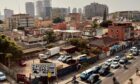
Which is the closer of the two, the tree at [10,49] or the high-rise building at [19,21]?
the tree at [10,49]

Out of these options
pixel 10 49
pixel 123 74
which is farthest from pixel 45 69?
pixel 123 74

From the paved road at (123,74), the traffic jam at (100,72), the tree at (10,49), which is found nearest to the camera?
the traffic jam at (100,72)

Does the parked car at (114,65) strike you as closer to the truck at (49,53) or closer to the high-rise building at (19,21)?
the truck at (49,53)

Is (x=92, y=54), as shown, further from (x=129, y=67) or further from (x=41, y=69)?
(x=41, y=69)

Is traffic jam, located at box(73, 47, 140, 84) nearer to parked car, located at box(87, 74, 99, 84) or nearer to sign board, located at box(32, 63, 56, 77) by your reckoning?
parked car, located at box(87, 74, 99, 84)

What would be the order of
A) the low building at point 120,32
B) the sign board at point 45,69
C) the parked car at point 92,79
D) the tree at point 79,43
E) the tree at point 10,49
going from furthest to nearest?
the low building at point 120,32, the tree at point 79,43, the tree at point 10,49, the parked car at point 92,79, the sign board at point 45,69

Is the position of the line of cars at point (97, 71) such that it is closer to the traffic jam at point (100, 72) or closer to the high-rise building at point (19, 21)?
the traffic jam at point (100, 72)

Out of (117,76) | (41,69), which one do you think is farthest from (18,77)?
(117,76)

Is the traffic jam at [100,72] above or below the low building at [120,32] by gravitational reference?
below

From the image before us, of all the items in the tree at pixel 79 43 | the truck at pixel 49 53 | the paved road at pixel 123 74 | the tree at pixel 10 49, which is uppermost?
the tree at pixel 10 49

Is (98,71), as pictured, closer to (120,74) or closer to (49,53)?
(120,74)

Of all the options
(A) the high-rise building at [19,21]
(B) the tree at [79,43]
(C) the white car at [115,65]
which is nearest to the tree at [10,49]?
(C) the white car at [115,65]

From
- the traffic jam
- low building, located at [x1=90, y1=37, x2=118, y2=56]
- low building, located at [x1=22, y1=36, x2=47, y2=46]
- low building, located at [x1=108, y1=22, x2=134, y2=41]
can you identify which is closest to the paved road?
the traffic jam
